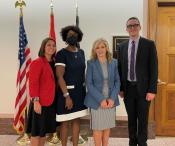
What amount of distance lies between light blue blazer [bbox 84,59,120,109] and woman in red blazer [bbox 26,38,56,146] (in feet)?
1.33

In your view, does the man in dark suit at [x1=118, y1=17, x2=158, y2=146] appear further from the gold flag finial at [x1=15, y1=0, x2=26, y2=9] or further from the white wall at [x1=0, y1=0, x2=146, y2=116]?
the gold flag finial at [x1=15, y1=0, x2=26, y2=9]

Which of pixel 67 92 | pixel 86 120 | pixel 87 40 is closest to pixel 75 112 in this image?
pixel 67 92

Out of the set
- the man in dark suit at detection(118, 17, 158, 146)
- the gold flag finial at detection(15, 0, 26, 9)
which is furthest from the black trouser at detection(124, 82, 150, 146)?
the gold flag finial at detection(15, 0, 26, 9)

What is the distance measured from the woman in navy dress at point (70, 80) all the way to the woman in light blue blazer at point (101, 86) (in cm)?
10

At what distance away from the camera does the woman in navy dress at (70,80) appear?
10.7 feet

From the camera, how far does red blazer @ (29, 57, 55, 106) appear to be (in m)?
3.15

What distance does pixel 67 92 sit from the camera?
3275mm

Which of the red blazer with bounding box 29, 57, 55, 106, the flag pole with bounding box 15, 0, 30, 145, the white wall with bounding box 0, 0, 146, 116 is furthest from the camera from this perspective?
the white wall with bounding box 0, 0, 146, 116

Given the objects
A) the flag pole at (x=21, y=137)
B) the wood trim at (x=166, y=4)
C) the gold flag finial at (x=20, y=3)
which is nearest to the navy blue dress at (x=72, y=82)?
the flag pole at (x=21, y=137)

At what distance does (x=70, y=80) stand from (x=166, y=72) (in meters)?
1.93

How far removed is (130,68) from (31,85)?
1120 millimetres

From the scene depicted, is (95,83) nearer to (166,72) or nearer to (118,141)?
(118,141)

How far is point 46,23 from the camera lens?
4.55 metres

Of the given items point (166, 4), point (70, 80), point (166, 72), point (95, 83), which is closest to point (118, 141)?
point (166, 72)
